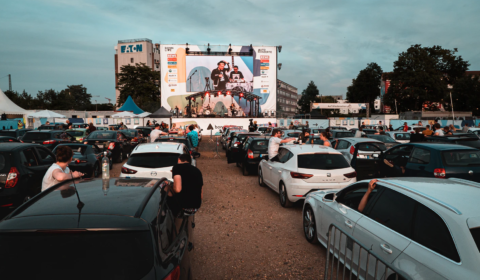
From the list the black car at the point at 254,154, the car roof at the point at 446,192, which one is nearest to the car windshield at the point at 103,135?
the black car at the point at 254,154

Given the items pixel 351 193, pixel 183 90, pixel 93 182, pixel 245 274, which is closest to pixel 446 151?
pixel 351 193

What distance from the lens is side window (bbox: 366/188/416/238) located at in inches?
135

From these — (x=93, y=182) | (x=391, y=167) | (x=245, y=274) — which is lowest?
(x=245, y=274)

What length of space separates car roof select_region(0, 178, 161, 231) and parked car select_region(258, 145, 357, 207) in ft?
14.7

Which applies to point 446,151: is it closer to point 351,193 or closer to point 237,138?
point 351,193

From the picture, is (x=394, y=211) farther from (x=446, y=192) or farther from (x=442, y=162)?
(x=442, y=162)

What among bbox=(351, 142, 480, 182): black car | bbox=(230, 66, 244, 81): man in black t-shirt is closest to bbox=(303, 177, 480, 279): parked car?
bbox=(351, 142, 480, 182): black car

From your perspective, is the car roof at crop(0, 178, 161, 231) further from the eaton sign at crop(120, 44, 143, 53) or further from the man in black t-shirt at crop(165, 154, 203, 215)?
the eaton sign at crop(120, 44, 143, 53)

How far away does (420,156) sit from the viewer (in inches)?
305

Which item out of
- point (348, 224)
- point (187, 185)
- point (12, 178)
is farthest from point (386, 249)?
point (12, 178)

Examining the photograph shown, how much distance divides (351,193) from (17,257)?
3.96 m

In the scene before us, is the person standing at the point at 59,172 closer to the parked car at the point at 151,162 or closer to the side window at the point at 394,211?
the parked car at the point at 151,162

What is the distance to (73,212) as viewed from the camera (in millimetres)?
2607

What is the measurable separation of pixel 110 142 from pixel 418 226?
14.4m
